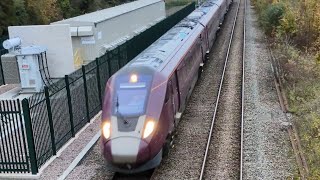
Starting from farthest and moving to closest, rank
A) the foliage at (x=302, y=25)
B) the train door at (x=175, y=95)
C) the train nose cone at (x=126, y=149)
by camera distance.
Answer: the foliage at (x=302, y=25), the train door at (x=175, y=95), the train nose cone at (x=126, y=149)

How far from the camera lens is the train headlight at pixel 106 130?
411 inches

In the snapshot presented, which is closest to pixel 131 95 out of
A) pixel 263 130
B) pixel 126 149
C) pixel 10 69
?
pixel 126 149

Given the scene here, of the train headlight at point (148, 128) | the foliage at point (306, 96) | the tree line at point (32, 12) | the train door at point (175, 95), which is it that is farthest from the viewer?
the tree line at point (32, 12)

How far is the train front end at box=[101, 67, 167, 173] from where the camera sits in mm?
10133

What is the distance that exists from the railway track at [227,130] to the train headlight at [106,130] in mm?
2580

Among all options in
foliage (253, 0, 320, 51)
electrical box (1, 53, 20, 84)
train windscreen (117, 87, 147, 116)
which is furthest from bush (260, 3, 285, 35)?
train windscreen (117, 87, 147, 116)

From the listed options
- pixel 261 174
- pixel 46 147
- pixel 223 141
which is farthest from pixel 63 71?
pixel 261 174

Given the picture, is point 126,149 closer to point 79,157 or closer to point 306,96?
point 79,157

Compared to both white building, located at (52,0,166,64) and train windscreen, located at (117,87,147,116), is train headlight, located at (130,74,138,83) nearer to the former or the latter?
train windscreen, located at (117,87,147,116)

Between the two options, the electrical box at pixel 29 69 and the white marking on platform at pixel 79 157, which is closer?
the white marking on platform at pixel 79 157

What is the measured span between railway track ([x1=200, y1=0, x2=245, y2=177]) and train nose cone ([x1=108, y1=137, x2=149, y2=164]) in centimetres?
185

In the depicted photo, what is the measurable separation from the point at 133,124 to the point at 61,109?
4.67 m

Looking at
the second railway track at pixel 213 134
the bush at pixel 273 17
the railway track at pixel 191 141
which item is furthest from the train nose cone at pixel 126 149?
the bush at pixel 273 17

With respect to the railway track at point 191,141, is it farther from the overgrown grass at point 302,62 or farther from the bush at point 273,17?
the bush at point 273,17
